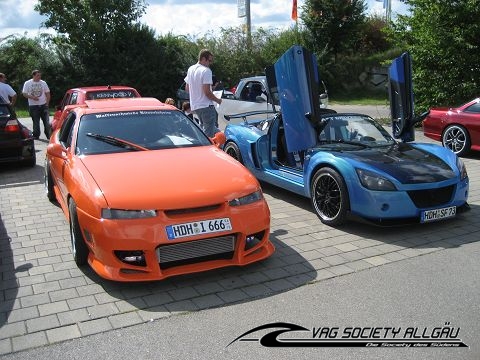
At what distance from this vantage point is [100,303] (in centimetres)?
392

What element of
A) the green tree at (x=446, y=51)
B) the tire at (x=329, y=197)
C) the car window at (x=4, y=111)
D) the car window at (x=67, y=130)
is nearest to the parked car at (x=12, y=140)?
the car window at (x=4, y=111)

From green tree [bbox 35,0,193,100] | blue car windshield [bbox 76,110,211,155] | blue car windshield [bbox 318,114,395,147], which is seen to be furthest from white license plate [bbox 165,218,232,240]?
green tree [bbox 35,0,193,100]

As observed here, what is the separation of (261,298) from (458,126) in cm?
776

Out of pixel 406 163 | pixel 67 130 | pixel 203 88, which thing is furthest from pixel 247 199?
pixel 203 88

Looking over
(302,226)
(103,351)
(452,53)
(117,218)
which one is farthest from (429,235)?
(452,53)

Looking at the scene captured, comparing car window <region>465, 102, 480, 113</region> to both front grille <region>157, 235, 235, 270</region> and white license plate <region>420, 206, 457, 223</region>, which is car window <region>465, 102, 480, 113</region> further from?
front grille <region>157, 235, 235, 270</region>

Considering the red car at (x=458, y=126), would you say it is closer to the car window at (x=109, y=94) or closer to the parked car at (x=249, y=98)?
the parked car at (x=249, y=98)

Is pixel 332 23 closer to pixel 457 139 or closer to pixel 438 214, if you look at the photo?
pixel 457 139

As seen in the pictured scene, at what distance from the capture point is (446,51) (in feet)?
43.4

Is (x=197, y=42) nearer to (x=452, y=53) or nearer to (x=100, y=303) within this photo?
(x=452, y=53)

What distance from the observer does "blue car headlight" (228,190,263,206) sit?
432 cm

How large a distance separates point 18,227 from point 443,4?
1199cm

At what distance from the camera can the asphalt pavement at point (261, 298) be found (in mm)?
3270

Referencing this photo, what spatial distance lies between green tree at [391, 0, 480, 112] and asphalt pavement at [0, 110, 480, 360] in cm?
882
